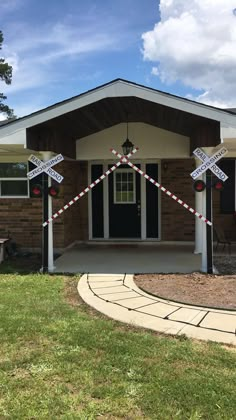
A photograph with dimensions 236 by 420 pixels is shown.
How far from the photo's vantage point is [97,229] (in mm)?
11781

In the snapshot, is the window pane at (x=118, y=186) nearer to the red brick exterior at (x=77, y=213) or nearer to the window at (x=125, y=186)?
the window at (x=125, y=186)

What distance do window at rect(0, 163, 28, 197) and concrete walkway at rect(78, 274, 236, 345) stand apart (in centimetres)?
451

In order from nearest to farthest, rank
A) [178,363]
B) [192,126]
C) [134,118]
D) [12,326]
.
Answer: [178,363]
[12,326]
[192,126]
[134,118]

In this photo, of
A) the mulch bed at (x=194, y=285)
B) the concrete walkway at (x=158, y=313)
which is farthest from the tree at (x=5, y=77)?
the concrete walkway at (x=158, y=313)

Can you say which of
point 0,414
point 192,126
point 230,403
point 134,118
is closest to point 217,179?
point 192,126

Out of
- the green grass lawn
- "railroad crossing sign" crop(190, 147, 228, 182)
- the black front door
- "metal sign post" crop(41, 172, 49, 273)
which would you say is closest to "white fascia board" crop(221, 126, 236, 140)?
"railroad crossing sign" crop(190, 147, 228, 182)

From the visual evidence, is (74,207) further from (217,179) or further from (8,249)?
(217,179)

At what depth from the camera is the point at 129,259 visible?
9.20 m

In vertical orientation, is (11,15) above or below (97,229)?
above

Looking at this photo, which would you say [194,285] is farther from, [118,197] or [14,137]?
[118,197]

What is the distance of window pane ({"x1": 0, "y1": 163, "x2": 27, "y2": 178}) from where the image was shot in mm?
10578

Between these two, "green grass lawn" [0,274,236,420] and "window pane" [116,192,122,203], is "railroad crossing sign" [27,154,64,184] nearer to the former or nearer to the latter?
"green grass lawn" [0,274,236,420]

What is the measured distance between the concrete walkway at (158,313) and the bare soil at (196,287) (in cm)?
20

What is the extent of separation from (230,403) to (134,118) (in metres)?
7.16
